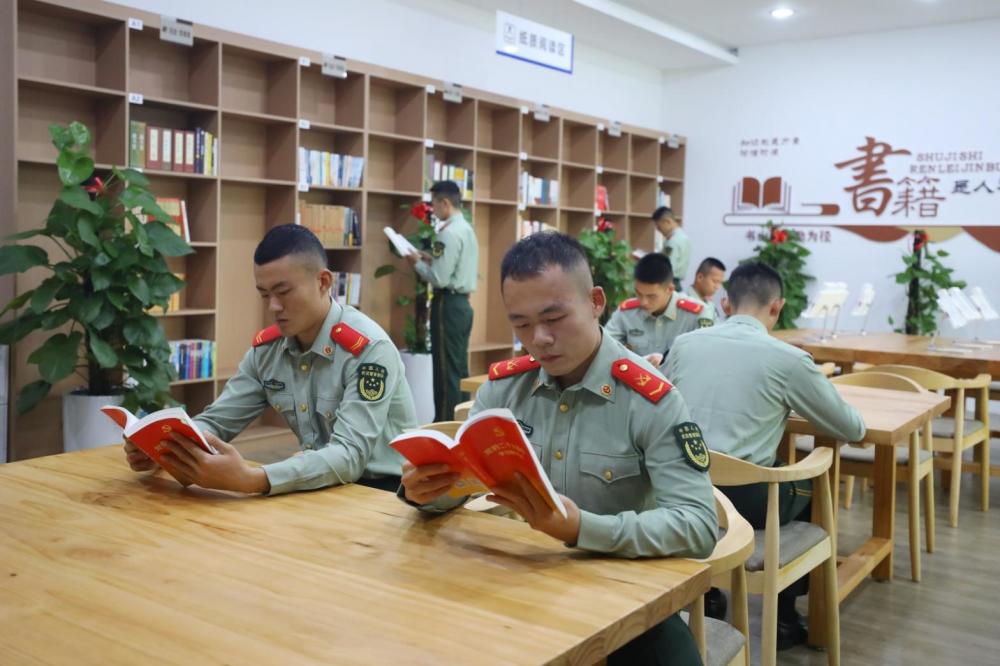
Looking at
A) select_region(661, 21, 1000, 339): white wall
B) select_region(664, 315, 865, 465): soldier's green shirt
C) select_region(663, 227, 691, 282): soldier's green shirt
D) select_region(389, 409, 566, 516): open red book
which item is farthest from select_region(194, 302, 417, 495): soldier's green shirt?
select_region(661, 21, 1000, 339): white wall

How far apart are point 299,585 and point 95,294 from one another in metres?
3.56

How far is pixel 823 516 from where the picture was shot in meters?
2.96

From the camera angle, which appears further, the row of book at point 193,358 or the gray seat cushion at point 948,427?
the row of book at point 193,358

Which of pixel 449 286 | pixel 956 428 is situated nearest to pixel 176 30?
pixel 449 286

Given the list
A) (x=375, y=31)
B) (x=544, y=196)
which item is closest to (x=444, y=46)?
(x=375, y=31)

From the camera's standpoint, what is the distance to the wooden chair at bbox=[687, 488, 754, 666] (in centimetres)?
174

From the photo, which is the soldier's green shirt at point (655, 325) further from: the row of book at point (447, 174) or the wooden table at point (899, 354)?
the row of book at point (447, 174)

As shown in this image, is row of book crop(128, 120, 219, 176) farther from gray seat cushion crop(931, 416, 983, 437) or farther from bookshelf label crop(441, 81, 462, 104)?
gray seat cushion crop(931, 416, 983, 437)

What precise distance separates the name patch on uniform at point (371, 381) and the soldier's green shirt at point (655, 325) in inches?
108

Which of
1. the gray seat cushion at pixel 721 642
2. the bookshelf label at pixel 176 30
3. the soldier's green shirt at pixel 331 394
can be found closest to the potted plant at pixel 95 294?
the bookshelf label at pixel 176 30

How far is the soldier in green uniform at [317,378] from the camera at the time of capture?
2.23 metres

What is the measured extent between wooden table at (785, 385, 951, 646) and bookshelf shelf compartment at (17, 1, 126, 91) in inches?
169

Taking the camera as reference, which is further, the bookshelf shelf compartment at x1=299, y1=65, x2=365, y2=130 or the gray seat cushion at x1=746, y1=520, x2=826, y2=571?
the bookshelf shelf compartment at x1=299, y1=65, x2=365, y2=130

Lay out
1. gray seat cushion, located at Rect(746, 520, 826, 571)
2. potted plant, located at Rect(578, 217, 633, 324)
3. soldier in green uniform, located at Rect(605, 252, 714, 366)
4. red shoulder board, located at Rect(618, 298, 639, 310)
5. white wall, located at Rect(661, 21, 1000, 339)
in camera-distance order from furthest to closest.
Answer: white wall, located at Rect(661, 21, 1000, 339), potted plant, located at Rect(578, 217, 633, 324), red shoulder board, located at Rect(618, 298, 639, 310), soldier in green uniform, located at Rect(605, 252, 714, 366), gray seat cushion, located at Rect(746, 520, 826, 571)
